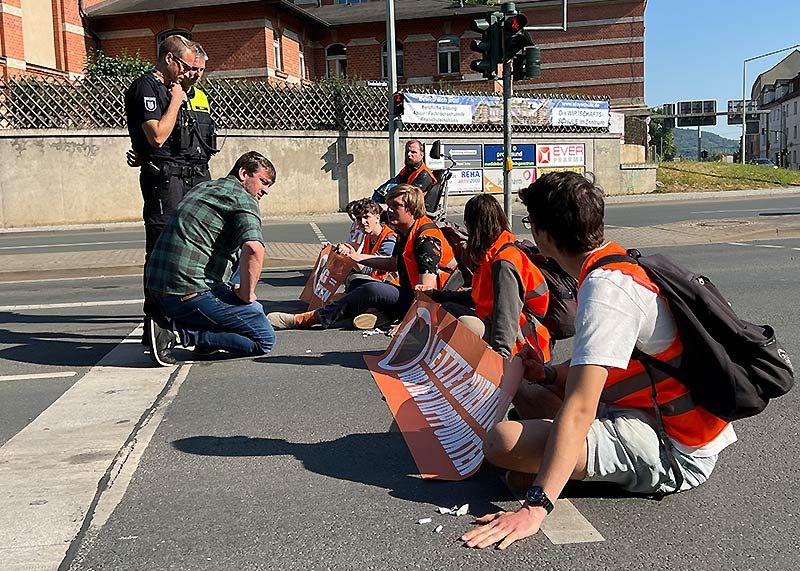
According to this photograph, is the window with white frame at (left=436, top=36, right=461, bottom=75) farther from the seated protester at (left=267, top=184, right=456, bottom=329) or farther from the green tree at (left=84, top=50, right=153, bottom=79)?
the seated protester at (left=267, top=184, right=456, bottom=329)

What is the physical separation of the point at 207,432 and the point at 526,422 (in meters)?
2.07

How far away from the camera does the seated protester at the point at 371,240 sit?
26.3 feet

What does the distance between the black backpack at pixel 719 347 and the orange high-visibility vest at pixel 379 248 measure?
4.78 meters

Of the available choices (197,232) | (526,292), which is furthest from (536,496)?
(197,232)

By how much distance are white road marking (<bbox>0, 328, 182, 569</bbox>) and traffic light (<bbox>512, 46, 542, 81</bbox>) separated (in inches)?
345

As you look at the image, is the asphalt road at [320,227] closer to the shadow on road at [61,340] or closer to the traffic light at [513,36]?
the traffic light at [513,36]

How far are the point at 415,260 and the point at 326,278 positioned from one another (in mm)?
2002

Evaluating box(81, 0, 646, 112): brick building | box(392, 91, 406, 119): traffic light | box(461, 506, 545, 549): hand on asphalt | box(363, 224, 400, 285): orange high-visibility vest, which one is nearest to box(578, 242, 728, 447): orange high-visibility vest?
box(461, 506, 545, 549): hand on asphalt

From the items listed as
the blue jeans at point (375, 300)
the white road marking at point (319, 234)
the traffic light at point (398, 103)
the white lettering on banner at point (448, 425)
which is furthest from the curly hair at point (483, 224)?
the traffic light at point (398, 103)

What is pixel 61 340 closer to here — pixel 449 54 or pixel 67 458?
pixel 67 458

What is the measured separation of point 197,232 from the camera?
19.9 ft

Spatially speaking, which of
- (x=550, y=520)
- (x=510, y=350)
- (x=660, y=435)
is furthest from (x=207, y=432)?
(x=660, y=435)

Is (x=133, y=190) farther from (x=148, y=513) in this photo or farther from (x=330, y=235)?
(x=148, y=513)

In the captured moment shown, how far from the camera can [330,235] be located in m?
18.4
